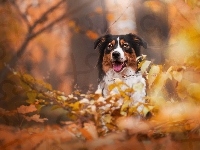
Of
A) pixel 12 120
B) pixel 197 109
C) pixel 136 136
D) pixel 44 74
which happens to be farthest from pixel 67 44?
pixel 197 109

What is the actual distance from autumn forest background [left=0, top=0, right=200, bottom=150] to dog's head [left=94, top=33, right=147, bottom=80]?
0.04 meters

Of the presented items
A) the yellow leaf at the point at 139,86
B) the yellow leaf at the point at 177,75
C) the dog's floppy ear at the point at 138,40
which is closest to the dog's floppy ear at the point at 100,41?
the dog's floppy ear at the point at 138,40

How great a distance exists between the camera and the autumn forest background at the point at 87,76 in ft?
6.19

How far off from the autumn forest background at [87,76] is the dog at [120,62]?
0.03 meters

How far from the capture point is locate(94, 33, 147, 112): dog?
6.15 ft

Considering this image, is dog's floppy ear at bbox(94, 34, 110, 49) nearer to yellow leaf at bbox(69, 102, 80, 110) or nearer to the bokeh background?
the bokeh background

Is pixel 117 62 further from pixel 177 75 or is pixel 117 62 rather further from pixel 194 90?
pixel 194 90

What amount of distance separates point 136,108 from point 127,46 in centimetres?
36

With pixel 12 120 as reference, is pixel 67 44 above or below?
above

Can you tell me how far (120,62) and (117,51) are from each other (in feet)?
0.21

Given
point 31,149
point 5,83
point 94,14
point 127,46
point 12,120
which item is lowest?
point 31,149

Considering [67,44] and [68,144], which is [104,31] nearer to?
[67,44]

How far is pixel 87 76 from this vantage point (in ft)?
6.26

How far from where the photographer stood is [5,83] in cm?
192
